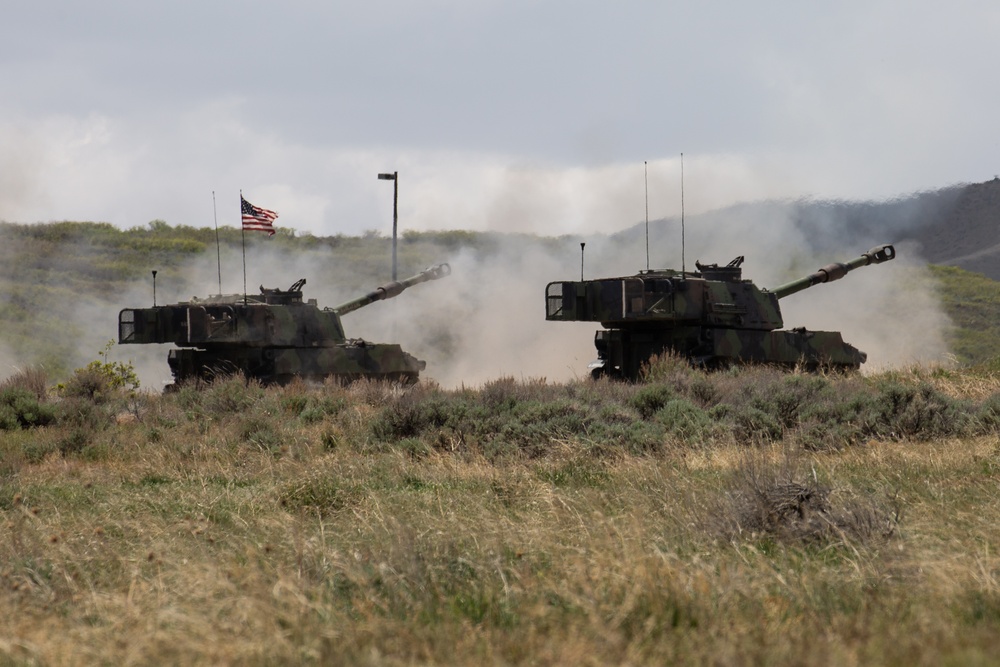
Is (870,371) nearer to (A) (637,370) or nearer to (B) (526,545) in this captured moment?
(A) (637,370)

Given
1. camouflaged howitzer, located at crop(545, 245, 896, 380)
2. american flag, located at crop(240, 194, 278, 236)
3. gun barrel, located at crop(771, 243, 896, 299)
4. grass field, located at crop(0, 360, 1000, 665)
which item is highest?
american flag, located at crop(240, 194, 278, 236)

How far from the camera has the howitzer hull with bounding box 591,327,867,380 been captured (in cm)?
2288

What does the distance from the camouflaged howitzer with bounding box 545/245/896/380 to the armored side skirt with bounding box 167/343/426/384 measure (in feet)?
14.4

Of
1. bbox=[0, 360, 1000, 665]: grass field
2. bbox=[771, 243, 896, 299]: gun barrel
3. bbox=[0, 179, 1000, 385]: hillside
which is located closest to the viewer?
bbox=[0, 360, 1000, 665]: grass field

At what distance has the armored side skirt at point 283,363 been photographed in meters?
25.1

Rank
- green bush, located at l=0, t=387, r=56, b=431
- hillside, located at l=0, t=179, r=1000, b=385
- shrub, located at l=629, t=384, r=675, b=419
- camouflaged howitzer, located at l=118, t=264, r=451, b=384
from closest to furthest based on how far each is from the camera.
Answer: shrub, located at l=629, t=384, r=675, b=419
green bush, located at l=0, t=387, r=56, b=431
camouflaged howitzer, located at l=118, t=264, r=451, b=384
hillside, located at l=0, t=179, r=1000, b=385

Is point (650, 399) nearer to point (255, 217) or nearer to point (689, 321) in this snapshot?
point (689, 321)

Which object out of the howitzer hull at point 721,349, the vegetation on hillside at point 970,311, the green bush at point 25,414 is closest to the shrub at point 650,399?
the howitzer hull at point 721,349

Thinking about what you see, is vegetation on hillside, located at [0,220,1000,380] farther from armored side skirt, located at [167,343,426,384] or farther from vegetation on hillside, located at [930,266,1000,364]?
armored side skirt, located at [167,343,426,384]

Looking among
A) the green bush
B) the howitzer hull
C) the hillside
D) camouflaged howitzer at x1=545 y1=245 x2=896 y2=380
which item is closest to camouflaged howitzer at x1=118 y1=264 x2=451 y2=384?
camouflaged howitzer at x1=545 y1=245 x2=896 y2=380

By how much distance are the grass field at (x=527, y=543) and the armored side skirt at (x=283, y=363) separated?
10.0 meters

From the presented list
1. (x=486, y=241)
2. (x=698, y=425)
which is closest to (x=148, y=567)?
(x=698, y=425)

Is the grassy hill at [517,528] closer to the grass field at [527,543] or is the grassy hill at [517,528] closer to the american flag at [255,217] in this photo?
the grass field at [527,543]

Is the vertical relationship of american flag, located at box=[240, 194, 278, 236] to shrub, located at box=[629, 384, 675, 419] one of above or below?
above
